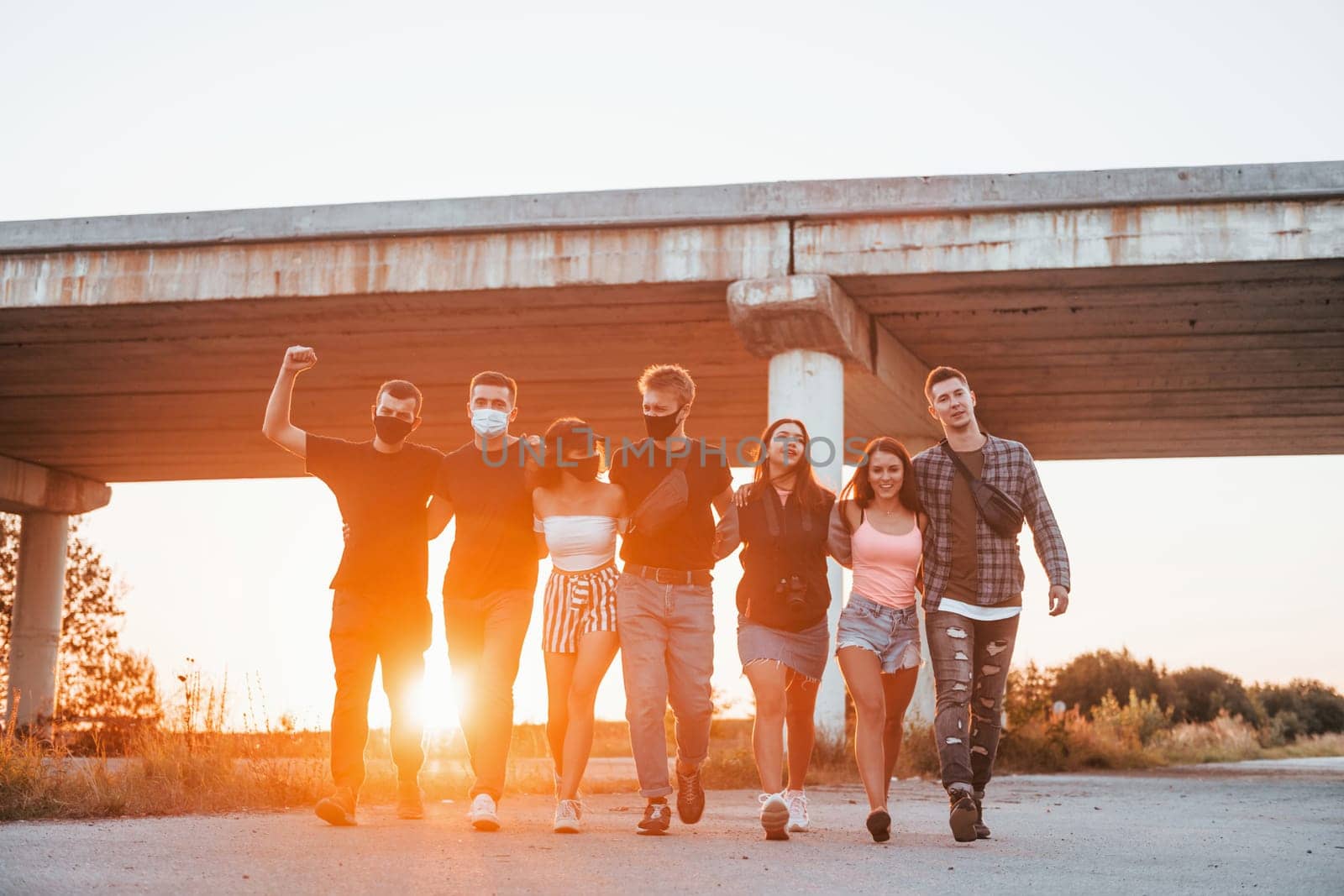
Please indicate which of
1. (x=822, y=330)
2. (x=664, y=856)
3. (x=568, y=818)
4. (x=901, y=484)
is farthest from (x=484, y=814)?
(x=822, y=330)

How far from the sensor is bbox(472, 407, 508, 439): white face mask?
6.70m

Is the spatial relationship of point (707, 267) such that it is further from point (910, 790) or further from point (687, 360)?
point (910, 790)

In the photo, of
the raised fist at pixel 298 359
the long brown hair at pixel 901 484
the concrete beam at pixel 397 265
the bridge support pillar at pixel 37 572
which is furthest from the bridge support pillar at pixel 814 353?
the bridge support pillar at pixel 37 572

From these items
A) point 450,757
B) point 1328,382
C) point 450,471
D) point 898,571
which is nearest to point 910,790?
point 450,757

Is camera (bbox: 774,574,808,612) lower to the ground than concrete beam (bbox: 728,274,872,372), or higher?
lower

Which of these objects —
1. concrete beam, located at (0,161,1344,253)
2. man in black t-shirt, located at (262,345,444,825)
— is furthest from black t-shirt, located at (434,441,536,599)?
concrete beam, located at (0,161,1344,253)

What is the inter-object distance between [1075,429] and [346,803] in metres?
15.1

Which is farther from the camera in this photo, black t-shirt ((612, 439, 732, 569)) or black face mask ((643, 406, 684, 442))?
black face mask ((643, 406, 684, 442))

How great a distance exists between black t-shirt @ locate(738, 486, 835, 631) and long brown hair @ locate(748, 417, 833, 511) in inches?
0.9

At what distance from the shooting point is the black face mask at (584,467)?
6.49 m

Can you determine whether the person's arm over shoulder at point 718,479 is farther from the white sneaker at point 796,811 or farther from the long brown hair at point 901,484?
the white sneaker at point 796,811

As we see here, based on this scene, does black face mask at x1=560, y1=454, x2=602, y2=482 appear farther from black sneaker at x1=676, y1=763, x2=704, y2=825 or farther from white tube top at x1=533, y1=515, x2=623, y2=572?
black sneaker at x1=676, y1=763, x2=704, y2=825

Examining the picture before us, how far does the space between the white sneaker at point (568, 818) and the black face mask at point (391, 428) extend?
1.94 meters

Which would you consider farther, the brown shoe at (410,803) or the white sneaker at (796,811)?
the brown shoe at (410,803)
